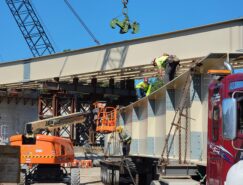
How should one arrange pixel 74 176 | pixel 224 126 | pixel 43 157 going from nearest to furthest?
pixel 224 126
pixel 43 157
pixel 74 176

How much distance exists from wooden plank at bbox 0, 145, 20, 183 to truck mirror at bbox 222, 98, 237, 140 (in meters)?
5.82

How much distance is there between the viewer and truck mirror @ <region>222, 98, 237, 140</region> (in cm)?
614

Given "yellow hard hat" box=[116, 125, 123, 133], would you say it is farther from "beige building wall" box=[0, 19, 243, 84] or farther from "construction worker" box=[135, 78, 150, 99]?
"beige building wall" box=[0, 19, 243, 84]

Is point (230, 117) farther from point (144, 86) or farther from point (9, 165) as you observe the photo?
point (144, 86)

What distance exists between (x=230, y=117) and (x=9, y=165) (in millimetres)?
6111

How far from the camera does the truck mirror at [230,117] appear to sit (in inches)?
242

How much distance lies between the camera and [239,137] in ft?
21.3

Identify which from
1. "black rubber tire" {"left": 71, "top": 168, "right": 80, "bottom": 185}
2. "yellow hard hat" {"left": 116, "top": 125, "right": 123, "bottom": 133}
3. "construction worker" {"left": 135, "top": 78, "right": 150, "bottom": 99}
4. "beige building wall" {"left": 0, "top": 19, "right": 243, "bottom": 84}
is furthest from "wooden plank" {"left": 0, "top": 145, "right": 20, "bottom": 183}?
"beige building wall" {"left": 0, "top": 19, "right": 243, "bottom": 84}

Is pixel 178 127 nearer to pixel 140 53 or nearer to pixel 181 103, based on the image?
pixel 181 103

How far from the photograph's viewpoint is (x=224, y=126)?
6.55 metres

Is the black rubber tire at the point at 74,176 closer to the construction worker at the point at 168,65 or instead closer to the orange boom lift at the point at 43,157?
the orange boom lift at the point at 43,157

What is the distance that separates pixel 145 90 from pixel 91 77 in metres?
15.9

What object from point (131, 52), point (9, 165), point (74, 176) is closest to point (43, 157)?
point (74, 176)

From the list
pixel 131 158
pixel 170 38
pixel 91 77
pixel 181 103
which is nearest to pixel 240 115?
pixel 181 103
